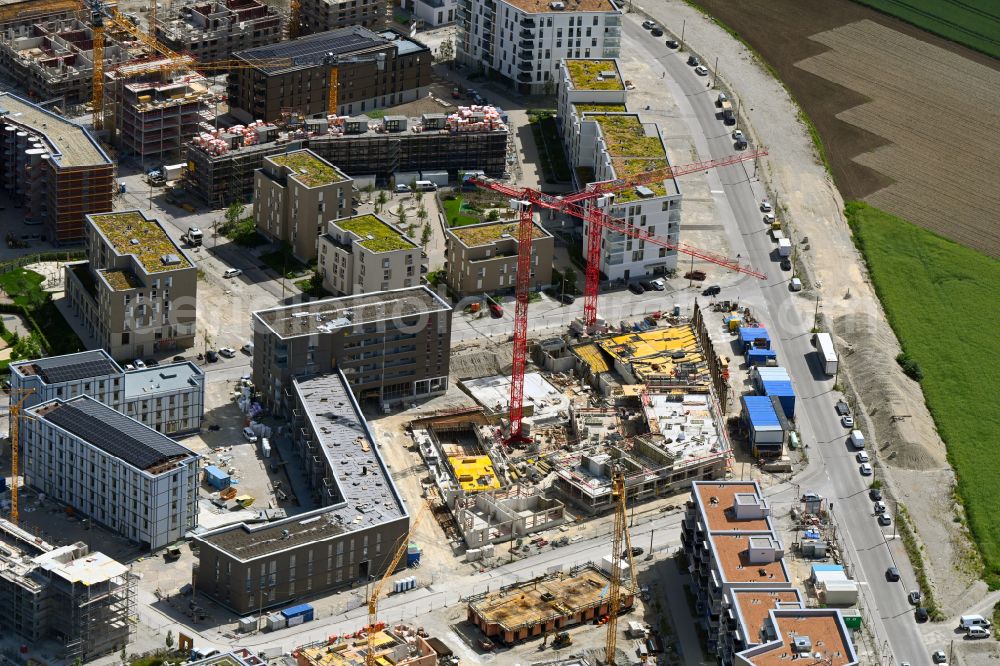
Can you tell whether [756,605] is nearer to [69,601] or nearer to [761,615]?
[761,615]

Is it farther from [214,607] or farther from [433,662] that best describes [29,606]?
[433,662]

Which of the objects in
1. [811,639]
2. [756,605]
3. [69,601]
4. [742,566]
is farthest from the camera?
[742,566]

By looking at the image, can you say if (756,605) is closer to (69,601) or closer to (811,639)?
(811,639)

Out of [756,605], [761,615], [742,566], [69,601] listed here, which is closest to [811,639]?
[761,615]

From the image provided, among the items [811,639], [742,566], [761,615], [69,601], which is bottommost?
[69,601]

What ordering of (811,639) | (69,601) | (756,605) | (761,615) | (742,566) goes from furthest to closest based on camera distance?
1. (742,566)
2. (756,605)
3. (69,601)
4. (761,615)
5. (811,639)

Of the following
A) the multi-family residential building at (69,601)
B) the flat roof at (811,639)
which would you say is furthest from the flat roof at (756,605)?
the multi-family residential building at (69,601)

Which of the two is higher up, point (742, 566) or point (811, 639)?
point (811, 639)

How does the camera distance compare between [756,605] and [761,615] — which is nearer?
[761,615]
